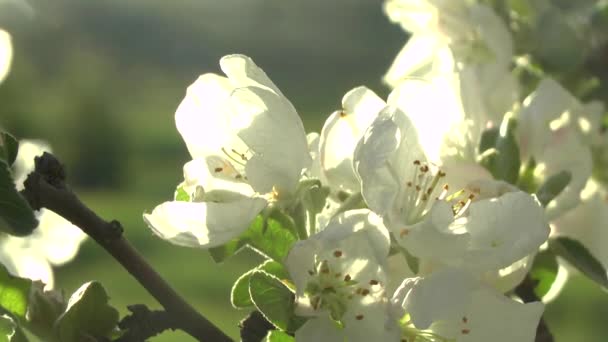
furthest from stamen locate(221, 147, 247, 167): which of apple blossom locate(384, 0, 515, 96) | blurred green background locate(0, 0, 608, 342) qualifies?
blurred green background locate(0, 0, 608, 342)

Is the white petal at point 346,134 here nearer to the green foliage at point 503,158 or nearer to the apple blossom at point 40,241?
the green foliage at point 503,158

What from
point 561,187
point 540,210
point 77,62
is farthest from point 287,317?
point 77,62

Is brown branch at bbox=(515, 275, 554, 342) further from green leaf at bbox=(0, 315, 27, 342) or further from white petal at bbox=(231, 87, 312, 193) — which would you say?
green leaf at bbox=(0, 315, 27, 342)

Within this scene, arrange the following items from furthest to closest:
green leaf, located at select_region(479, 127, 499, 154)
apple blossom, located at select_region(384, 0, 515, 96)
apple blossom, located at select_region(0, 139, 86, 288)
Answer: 1. apple blossom, located at select_region(384, 0, 515, 96)
2. apple blossom, located at select_region(0, 139, 86, 288)
3. green leaf, located at select_region(479, 127, 499, 154)

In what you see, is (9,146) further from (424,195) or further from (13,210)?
(424,195)

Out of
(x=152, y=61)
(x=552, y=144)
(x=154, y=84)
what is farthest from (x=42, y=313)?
(x=152, y=61)

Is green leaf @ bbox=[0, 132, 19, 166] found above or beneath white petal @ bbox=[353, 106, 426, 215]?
above

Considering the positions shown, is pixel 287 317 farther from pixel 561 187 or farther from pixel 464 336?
pixel 561 187
